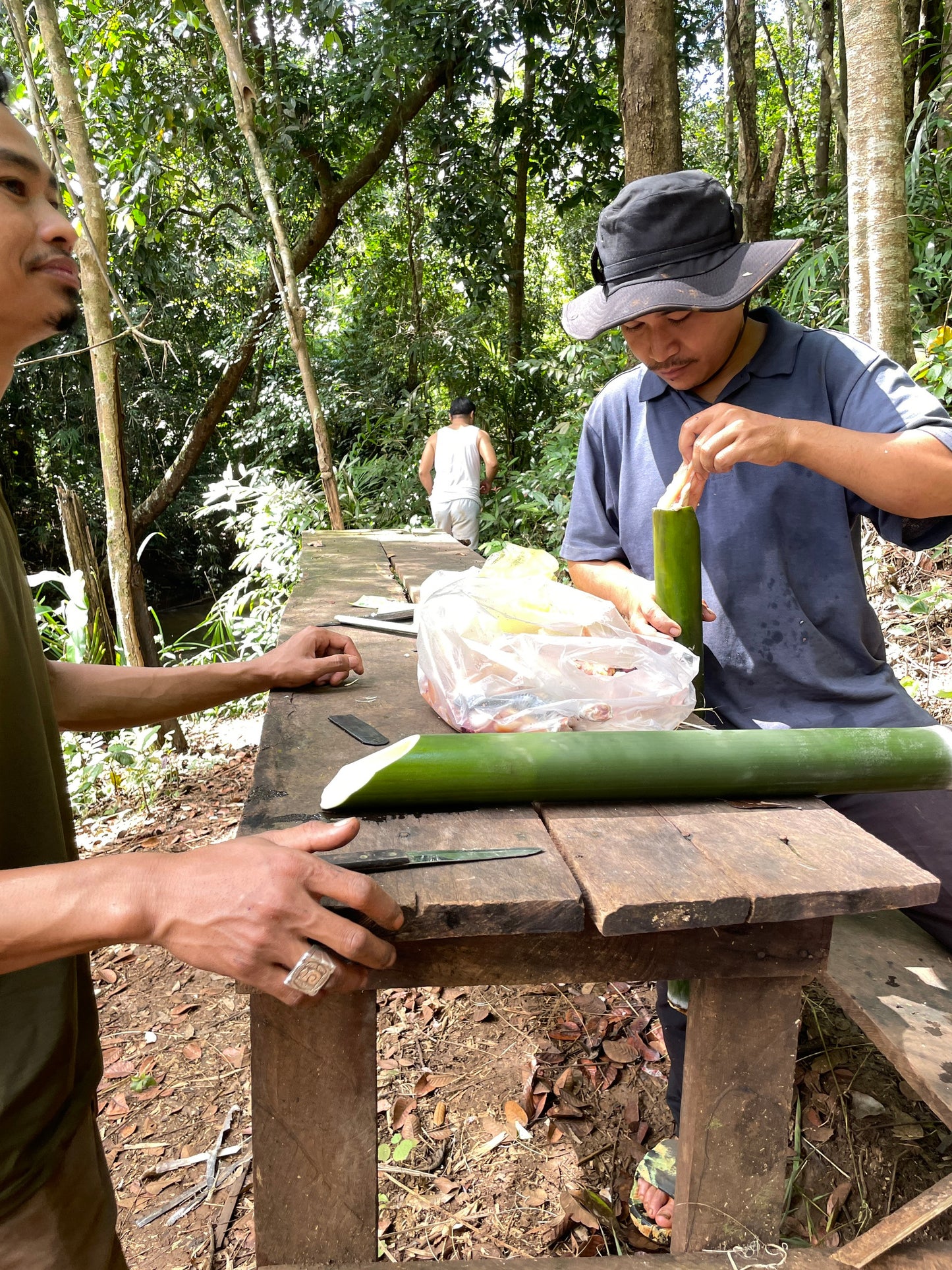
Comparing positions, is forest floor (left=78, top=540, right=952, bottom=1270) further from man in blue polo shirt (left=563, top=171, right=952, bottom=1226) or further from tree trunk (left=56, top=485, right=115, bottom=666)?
tree trunk (left=56, top=485, right=115, bottom=666)

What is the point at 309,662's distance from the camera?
1.74 m

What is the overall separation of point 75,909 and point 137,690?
2.69 feet

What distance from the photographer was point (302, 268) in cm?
1027

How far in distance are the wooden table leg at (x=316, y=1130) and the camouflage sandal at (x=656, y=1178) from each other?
0.81 metres

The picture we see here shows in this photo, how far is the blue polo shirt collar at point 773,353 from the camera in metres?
1.88

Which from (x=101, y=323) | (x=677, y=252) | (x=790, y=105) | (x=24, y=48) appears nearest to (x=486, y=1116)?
(x=677, y=252)

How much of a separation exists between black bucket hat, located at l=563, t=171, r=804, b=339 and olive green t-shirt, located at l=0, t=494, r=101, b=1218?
1.23 m

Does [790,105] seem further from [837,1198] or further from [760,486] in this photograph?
[837,1198]

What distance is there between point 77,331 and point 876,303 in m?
11.7

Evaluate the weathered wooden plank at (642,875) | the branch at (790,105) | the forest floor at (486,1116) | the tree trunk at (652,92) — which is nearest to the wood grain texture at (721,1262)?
the forest floor at (486,1116)

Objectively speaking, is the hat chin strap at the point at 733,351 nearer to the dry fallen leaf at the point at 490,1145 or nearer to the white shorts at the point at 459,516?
the dry fallen leaf at the point at 490,1145

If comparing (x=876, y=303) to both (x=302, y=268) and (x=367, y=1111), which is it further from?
(x=302, y=268)

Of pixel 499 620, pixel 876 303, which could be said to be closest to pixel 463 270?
pixel 876 303

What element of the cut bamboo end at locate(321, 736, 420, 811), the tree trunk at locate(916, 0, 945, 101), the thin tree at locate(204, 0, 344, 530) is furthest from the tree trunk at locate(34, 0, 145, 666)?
the tree trunk at locate(916, 0, 945, 101)
